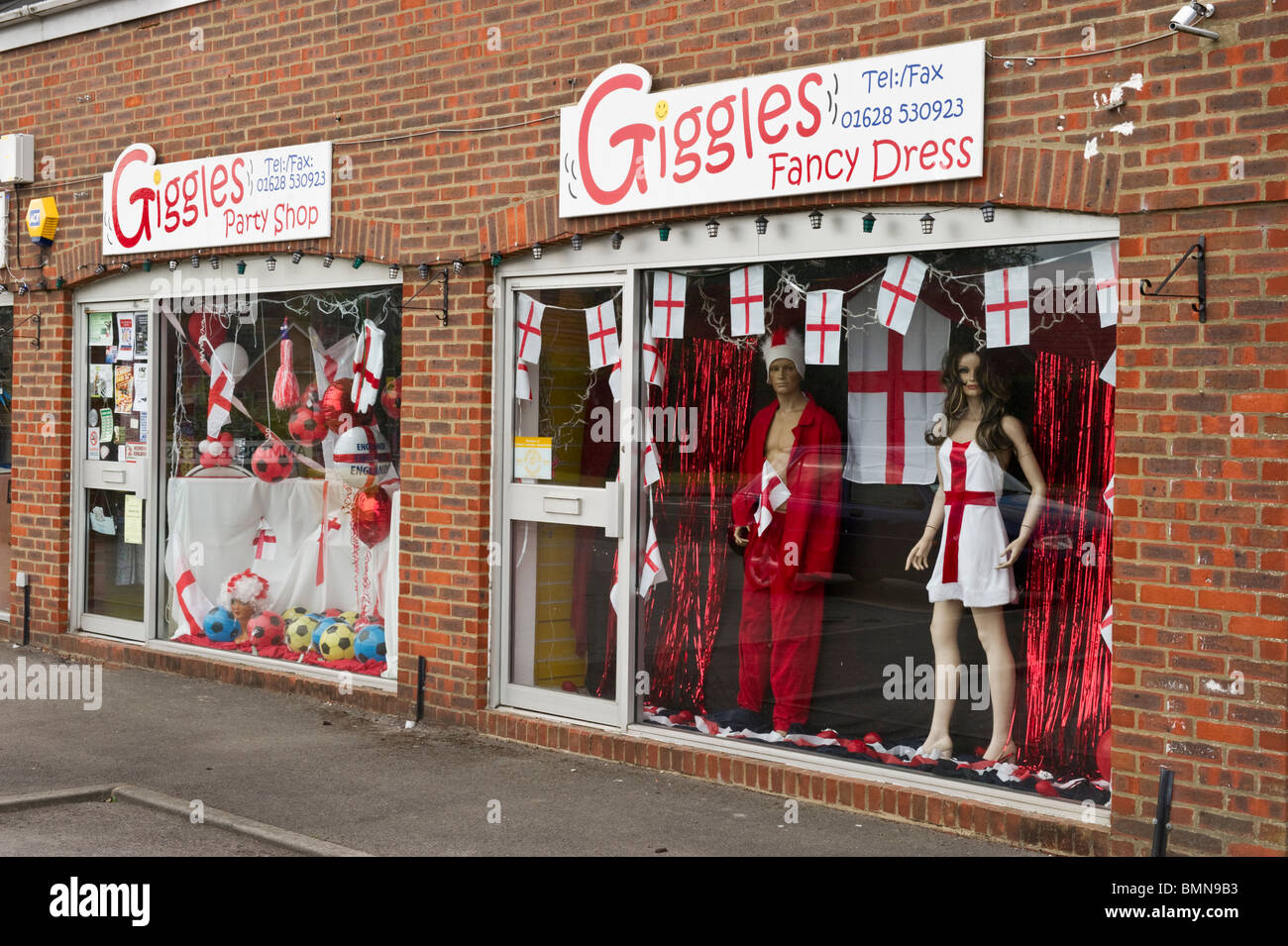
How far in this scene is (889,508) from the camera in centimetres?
661

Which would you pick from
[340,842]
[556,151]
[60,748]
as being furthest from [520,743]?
[556,151]

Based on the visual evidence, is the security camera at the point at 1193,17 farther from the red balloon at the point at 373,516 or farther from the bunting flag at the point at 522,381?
the red balloon at the point at 373,516

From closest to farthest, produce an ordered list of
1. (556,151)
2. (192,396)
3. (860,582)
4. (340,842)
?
(340,842) < (860,582) < (556,151) < (192,396)

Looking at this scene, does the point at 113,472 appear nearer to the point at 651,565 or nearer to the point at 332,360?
the point at 332,360

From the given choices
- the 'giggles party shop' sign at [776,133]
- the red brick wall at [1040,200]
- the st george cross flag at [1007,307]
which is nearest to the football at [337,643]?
the red brick wall at [1040,200]

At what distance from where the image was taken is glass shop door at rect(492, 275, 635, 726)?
7.49 meters

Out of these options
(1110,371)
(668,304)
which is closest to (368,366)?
(668,304)

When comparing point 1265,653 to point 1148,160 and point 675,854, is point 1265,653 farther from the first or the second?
point 675,854

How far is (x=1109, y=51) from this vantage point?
559 cm

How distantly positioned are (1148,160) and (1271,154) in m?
0.45

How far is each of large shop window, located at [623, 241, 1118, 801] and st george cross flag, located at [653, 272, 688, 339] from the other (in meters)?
0.01

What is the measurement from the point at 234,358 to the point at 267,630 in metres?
1.77

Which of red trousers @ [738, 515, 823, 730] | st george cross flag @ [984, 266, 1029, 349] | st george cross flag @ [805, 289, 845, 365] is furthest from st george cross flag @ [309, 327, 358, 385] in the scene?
st george cross flag @ [984, 266, 1029, 349]

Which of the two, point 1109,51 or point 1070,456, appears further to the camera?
point 1070,456
